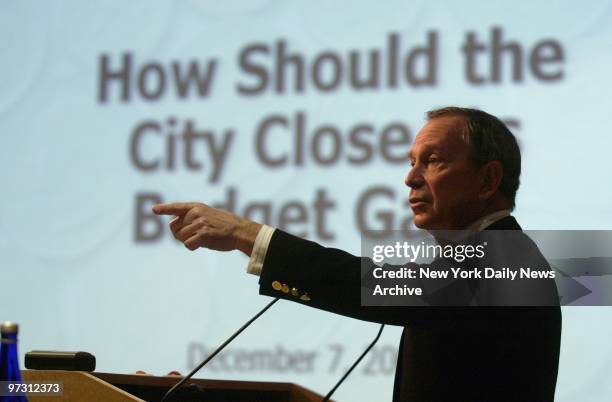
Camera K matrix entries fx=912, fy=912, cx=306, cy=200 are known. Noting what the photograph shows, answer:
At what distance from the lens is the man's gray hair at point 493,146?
190 centimetres

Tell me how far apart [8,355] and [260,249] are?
1.53 ft

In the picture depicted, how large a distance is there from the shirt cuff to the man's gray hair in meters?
0.52

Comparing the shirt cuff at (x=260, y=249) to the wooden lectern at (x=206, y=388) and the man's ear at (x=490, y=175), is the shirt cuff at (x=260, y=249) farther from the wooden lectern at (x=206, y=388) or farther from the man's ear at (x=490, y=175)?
the man's ear at (x=490, y=175)

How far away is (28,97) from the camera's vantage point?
4.37m

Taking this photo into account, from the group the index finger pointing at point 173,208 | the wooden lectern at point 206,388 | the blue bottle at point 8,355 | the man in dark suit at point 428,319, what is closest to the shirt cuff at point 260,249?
the man in dark suit at point 428,319

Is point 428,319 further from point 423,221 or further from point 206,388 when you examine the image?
point 206,388

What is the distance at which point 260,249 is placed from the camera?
1.62 m

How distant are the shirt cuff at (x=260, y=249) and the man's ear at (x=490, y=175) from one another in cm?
52

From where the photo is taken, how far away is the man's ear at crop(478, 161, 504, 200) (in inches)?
74.7

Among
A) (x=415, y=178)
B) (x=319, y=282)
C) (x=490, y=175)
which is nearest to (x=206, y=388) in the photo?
(x=319, y=282)

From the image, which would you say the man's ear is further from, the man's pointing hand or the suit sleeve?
the man's pointing hand

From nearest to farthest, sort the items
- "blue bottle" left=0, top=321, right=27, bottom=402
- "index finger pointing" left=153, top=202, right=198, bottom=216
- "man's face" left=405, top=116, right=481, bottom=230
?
1. "blue bottle" left=0, top=321, right=27, bottom=402
2. "index finger pointing" left=153, top=202, right=198, bottom=216
3. "man's face" left=405, top=116, right=481, bottom=230

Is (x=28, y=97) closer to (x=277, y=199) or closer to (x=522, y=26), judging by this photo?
(x=277, y=199)

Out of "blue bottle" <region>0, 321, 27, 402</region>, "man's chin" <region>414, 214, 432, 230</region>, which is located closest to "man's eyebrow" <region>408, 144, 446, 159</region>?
"man's chin" <region>414, 214, 432, 230</region>
